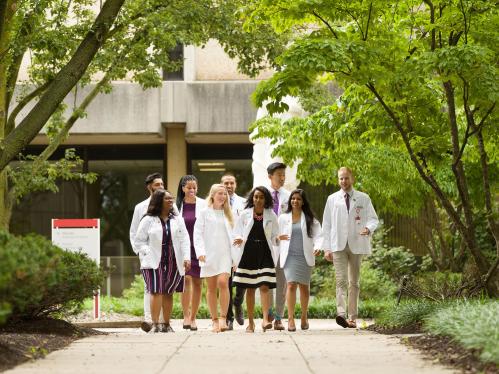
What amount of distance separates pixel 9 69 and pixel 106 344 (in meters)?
8.17

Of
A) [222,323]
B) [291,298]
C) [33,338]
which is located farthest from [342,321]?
[33,338]

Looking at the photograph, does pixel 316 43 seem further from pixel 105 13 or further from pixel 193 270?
pixel 193 270

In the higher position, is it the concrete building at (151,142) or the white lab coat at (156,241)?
the concrete building at (151,142)

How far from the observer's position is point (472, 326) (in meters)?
9.42

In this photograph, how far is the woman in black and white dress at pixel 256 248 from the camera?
13.5 metres

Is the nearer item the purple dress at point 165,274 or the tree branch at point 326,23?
the tree branch at point 326,23

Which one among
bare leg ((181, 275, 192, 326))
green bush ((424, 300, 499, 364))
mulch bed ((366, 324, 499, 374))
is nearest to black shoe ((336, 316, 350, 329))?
bare leg ((181, 275, 192, 326))

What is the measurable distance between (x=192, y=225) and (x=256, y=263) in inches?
47.1

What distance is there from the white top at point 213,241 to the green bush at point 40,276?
5.24 feet

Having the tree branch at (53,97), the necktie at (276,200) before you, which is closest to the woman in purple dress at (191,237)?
the necktie at (276,200)

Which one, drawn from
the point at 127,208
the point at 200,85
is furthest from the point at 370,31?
the point at 127,208

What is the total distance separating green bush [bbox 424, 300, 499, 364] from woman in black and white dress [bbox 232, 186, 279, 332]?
8.36 ft

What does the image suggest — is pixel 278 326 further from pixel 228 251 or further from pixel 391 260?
pixel 391 260

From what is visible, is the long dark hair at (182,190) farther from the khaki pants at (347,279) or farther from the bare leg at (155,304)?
the khaki pants at (347,279)
